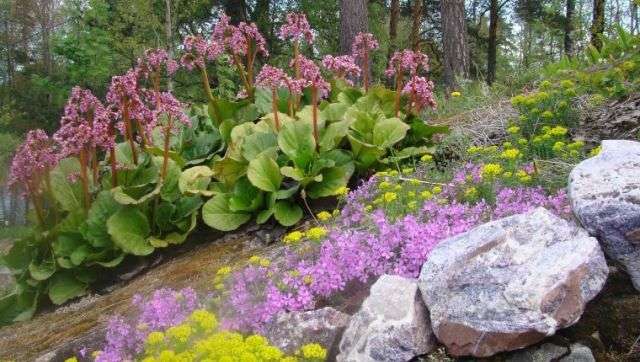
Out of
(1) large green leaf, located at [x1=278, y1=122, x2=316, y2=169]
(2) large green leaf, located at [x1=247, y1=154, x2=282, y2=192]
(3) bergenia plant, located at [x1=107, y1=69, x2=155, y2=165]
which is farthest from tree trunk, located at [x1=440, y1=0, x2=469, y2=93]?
(3) bergenia plant, located at [x1=107, y1=69, x2=155, y2=165]

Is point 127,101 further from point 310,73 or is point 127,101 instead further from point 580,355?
point 580,355

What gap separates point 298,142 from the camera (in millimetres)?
4383

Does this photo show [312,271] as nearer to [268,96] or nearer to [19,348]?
[19,348]

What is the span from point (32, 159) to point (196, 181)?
3.70 ft

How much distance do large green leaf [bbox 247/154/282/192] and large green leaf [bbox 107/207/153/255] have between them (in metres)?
0.85

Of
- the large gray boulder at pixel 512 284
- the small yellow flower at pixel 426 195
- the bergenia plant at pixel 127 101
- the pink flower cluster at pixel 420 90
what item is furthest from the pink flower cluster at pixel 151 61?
the large gray boulder at pixel 512 284

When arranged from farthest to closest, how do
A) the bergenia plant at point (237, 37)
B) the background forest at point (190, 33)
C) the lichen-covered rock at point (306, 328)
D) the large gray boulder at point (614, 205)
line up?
1. the background forest at point (190, 33)
2. the bergenia plant at point (237, 37)
3. the lichen-covered rock at point (306, 328)
4. the large gray boulder at point (614, 205)

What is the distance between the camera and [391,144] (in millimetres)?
4445

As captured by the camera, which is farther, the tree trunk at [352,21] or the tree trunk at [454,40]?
the tree trunk at [352,21]

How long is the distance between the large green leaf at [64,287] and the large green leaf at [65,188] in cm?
50

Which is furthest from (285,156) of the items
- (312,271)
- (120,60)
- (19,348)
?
(120,60)

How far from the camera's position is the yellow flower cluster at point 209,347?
2.11m

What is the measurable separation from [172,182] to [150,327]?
167cm

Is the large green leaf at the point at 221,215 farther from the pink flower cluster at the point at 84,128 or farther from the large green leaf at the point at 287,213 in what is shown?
the pink flower cluster at the point at 84,128
